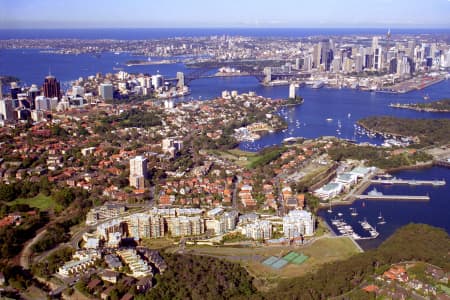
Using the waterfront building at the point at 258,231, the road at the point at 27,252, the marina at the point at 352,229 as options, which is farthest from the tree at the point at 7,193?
the marina at the point at 352,229

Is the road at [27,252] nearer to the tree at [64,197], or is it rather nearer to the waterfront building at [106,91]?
the tree at [64,197]

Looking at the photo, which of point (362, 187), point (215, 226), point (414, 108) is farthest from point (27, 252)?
point (414, 108)

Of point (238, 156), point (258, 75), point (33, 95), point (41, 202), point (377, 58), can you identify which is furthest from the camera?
point (377, 58)

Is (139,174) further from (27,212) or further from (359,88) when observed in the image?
(359,88)

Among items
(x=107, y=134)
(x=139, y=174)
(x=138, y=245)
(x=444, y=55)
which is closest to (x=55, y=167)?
(x=139, y=174)

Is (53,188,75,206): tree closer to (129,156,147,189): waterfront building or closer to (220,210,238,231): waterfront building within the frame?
(129,156,147,189): waterfront building

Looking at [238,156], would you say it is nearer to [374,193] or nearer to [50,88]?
[374,193]
